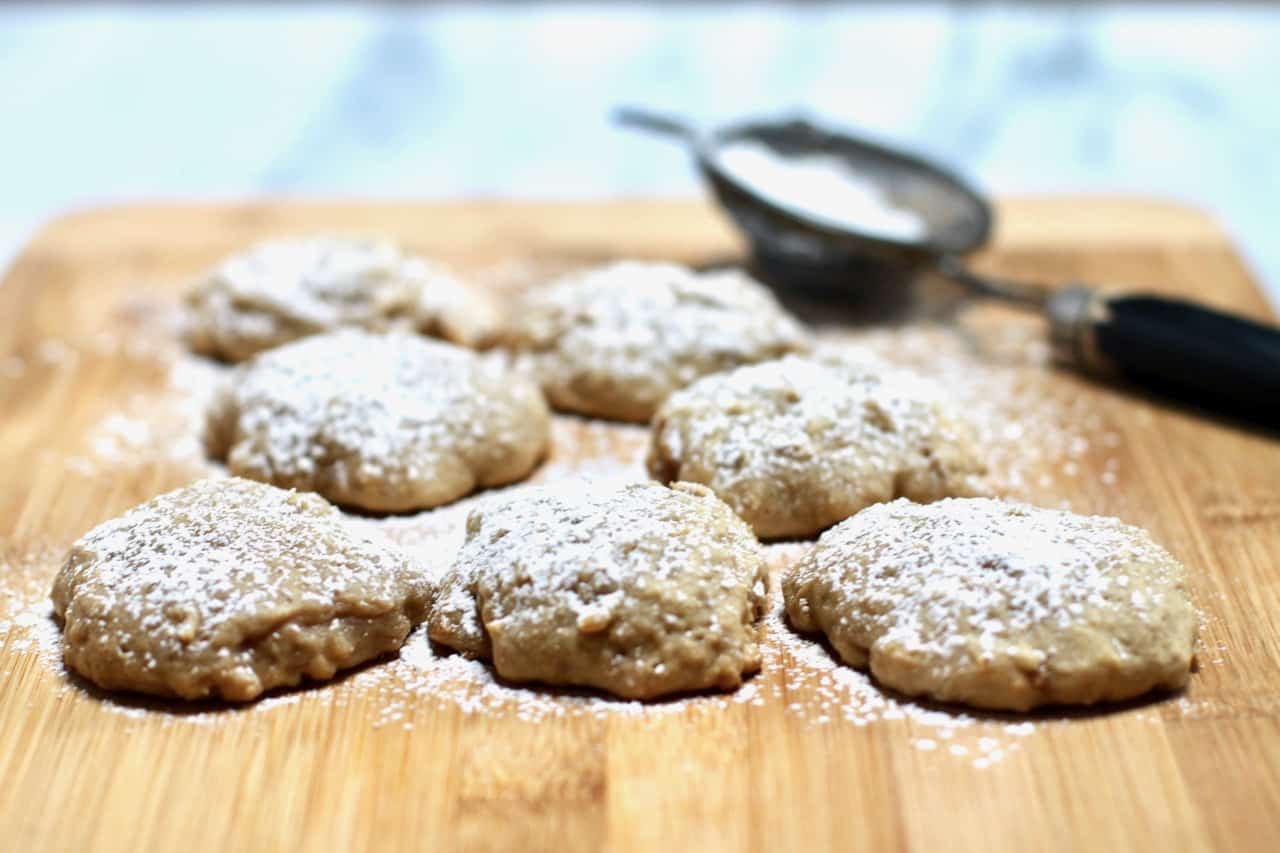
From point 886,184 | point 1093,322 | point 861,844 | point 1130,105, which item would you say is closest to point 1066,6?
point 1130,105

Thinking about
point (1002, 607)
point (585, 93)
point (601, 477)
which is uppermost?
point (1002, 607)

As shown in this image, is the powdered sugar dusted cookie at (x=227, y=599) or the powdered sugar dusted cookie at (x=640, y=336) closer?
the powdered sugar dusted cookie at (x=227, y=599)

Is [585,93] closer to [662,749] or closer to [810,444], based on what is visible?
[810,444]

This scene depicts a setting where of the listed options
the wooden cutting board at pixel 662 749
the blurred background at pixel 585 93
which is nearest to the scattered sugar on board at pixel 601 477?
the wooden cutting board at pixel 662 749

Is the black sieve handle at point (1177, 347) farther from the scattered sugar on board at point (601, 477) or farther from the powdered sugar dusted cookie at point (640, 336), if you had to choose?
the powdered sugar dusted cookie at point (640, 336)

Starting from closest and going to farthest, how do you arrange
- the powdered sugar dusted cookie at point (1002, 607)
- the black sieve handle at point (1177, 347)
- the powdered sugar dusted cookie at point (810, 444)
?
the powdered sugar dusted cookie at point (1002, 607)
the powdered sugar dusted cookie at point (810, 444)
the black sieve handle at point (1177, 347)

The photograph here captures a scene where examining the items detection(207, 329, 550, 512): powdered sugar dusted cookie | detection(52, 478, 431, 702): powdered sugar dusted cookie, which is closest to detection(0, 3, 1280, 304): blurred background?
detection(207, 329, 550, 512): powdered sugar dusted cookie

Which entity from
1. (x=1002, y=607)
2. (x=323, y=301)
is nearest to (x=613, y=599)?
(x=1002, y=607)

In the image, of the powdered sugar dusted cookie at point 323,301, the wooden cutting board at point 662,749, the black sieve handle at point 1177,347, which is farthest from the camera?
the powdered sugar dusted cookie at point 323,301
